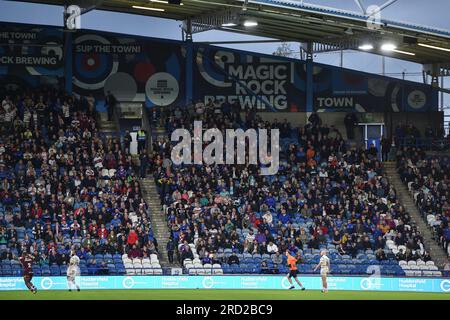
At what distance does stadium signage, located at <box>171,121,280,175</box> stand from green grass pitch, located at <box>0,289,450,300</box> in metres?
6.80

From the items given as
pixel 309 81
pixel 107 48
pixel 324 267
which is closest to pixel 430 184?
pixel 309 81

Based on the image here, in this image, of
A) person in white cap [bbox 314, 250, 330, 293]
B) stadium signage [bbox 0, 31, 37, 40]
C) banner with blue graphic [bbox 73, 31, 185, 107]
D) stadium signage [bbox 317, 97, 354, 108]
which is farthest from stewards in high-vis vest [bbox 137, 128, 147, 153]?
person in white cap [bbox 314, 250, 330, 293]

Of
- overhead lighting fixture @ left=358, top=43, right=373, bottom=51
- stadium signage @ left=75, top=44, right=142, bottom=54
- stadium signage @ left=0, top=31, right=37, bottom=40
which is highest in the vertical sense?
stadium signage @ left=0, top=31, right=37, bottom=40

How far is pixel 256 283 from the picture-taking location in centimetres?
3158

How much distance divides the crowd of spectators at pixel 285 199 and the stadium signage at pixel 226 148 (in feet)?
0.97

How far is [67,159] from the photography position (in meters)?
35.0

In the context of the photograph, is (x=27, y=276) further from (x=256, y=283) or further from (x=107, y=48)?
(x=107, y=48)

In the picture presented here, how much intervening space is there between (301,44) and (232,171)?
24.0 ft

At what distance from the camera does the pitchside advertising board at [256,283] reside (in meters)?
31.0

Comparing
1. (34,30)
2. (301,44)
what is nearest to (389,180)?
(301,44)

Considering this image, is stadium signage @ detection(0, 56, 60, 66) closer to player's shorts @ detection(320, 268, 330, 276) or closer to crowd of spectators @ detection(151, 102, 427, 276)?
crowd of spectators @ detection(151, 102, 427, 276)

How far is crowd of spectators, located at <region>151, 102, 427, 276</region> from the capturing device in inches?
1305
